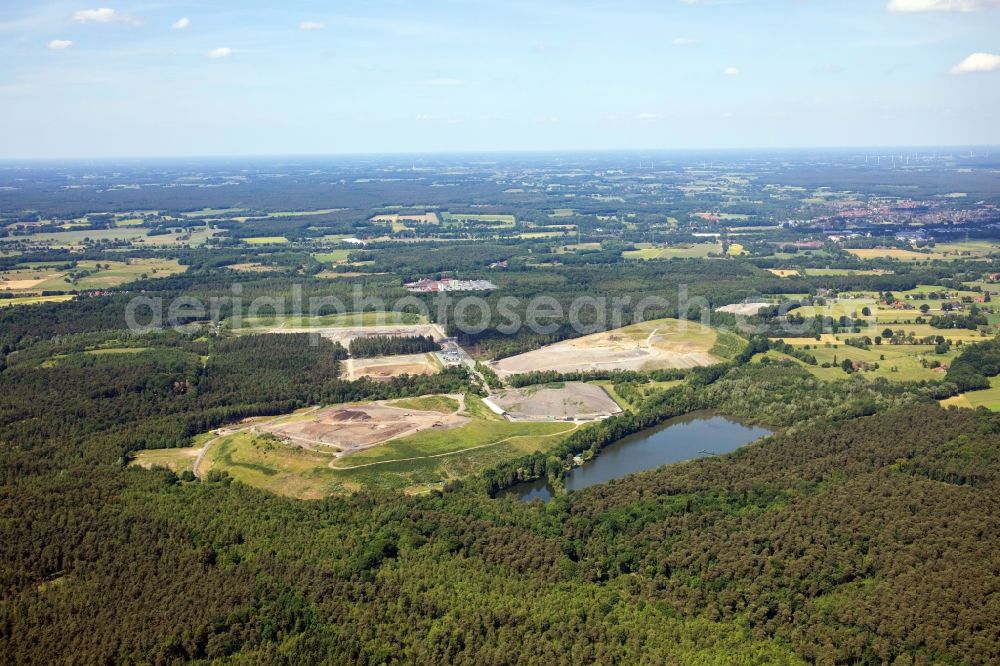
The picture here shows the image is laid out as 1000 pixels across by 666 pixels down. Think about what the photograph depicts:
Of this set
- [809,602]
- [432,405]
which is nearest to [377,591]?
[809,602]

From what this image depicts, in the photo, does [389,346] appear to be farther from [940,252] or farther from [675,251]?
[940,252]

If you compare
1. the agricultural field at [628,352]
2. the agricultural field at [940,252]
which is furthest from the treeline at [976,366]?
the agricultural field at [940,252]

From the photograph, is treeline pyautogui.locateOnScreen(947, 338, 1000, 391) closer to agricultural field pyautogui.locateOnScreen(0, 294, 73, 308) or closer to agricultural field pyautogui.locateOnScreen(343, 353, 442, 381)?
agricultural field pyautogui.locateOnScreen(343, 353, 442, 381)

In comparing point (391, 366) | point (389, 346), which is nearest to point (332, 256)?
Answer: point (389, 346)

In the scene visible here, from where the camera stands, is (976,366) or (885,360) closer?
(976,366)

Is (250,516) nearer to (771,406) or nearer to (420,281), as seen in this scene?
(771,406)
